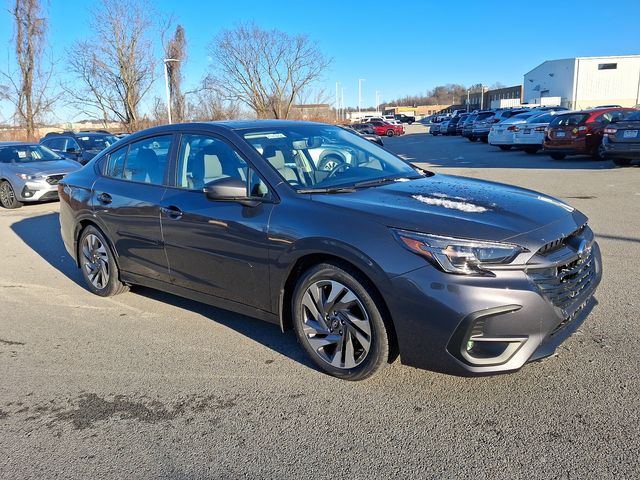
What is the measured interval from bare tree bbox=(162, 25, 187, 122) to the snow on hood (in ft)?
121

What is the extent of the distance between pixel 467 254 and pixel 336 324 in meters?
0.96

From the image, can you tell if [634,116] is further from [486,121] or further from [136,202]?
[486,121]

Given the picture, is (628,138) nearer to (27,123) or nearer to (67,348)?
(67,348)

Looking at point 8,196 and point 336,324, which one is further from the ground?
point 336,324

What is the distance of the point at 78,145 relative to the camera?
1672 cm

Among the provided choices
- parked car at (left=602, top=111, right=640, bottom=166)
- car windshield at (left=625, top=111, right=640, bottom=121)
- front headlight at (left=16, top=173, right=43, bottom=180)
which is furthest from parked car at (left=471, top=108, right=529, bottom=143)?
front headlight at (left=16, top=173, right=43, bottom=180)

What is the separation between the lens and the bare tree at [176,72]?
3825cm

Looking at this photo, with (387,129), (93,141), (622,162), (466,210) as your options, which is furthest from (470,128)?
(466,210)

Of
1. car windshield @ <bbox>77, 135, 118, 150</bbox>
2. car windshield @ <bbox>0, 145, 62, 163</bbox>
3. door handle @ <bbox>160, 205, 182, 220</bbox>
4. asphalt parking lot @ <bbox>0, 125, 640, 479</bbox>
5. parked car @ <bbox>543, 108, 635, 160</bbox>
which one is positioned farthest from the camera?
car windshield @ <bbox>77, 135, 118, 150</bbox>

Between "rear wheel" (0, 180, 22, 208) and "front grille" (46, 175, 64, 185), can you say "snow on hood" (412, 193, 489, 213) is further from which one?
"rear wheel" (0, 180, 22, 208)

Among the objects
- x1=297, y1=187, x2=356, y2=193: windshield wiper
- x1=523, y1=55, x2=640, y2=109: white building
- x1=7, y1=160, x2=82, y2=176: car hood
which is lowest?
x1=7, y1=160, x2=82, y2=176: car hood

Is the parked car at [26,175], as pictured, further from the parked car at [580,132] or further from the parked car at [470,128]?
the parked car at [470,128]

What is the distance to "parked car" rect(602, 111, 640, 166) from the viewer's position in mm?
13062

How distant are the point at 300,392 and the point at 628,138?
13.1 m
